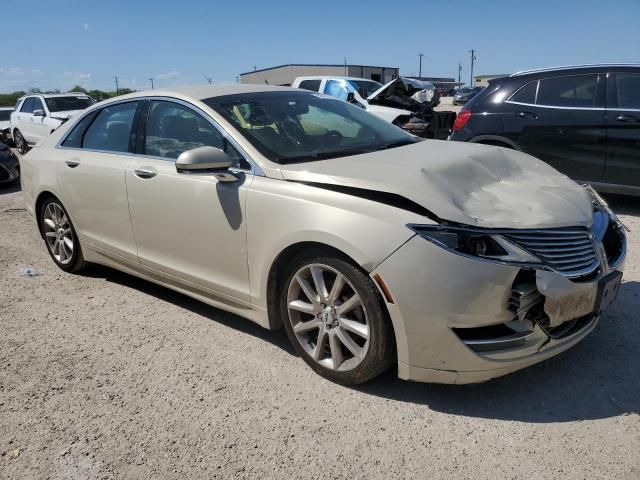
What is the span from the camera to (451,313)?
254 centimetres

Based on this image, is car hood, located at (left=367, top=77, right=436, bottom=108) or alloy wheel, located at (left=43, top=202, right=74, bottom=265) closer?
alloy wheel, located at (left=43, top=202, right=74, bottom=265)

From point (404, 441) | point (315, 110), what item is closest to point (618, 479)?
point (404, 441)

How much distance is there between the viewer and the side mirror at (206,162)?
3111mm

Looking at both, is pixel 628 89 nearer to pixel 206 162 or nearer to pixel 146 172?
pixel 206 162

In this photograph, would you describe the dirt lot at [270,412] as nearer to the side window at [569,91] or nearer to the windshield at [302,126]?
the windshield at [302,126]

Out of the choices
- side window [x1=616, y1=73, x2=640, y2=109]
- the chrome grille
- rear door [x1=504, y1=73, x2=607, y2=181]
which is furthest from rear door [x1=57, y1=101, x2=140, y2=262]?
side window [x1=616, y1=73, x2=640, y2=109]

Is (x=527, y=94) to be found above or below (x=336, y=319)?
above

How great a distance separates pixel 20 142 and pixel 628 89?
15.2 meters

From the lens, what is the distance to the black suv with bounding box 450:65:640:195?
19.6 ft

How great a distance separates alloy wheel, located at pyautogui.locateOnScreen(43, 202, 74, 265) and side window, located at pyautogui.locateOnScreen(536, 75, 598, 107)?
528 centimetres

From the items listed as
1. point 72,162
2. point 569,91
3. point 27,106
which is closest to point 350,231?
point 72,162

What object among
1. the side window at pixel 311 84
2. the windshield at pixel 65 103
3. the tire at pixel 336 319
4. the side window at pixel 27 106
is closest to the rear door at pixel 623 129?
the tire at pixel 336 319

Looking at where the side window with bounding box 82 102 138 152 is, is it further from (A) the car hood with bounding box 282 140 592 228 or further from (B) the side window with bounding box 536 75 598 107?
(B) the side window with bounding box 536 75 598 107

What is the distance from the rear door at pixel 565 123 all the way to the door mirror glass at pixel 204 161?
14.9ft
